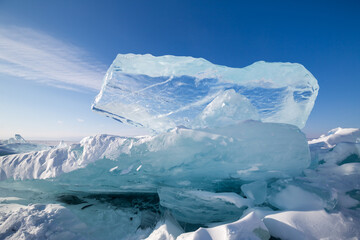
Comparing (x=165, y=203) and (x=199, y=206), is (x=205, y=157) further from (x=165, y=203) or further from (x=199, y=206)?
(x=165, y=203)

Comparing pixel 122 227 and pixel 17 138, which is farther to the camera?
pixel 17 138

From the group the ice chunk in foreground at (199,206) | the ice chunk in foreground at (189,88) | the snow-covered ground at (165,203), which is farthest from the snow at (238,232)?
the ice chunk in foreground at (189,88)

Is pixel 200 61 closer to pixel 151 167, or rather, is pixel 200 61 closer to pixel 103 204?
pixel 151 167

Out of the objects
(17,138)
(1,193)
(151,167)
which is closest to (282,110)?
(151,167)

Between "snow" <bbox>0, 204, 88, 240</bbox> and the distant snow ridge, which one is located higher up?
the distant snow ridge

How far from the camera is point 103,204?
271 centimetres

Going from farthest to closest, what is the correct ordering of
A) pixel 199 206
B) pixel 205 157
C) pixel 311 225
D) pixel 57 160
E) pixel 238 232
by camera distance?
pixel 57 160 < pixel 205 157 < pixel 199 206 < pixel 311 225 < pixel 238 232

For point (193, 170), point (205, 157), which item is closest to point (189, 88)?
point (205, 157)

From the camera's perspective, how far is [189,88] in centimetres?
299

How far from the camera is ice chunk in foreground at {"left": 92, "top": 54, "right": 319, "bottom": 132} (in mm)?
2861

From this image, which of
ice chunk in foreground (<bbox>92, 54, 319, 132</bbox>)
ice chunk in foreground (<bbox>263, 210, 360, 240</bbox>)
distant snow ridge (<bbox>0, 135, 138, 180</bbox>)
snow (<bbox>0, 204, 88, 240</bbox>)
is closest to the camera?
ice chunk in foreground (<bbox>263, 210, 360, 240</bbox>)

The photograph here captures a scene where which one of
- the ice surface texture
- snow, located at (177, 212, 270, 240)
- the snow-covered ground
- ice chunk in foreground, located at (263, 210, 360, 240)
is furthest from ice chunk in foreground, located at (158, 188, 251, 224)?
snow, located at (177, 212, 270, 240)

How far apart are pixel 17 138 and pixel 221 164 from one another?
11909 millimetres

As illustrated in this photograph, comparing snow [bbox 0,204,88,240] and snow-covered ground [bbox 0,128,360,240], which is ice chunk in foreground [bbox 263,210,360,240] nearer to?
snow-covered ground [bbox 0,128,360,240]
